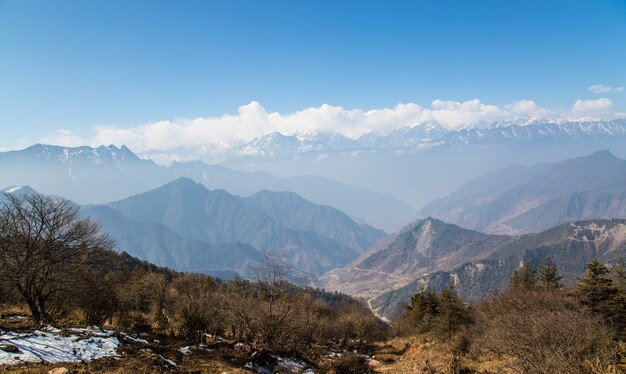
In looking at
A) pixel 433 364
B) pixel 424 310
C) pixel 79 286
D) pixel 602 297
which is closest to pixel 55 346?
pixel 79 286

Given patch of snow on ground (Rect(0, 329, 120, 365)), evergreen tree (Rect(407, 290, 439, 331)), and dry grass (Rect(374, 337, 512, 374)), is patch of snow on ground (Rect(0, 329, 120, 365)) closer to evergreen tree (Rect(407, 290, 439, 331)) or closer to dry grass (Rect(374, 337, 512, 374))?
dry grass (Rect(374, 337, 512, 374))

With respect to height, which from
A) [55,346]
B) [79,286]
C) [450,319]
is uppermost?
[79,286]

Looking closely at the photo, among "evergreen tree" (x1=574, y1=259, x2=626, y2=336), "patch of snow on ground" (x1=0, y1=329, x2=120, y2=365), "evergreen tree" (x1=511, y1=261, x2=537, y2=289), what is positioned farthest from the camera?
"evergreen tree" (x1=511, y1=261, x2=537, y2=289)

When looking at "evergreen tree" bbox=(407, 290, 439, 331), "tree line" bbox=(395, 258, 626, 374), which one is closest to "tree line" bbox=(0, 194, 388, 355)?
"tree line" bbox=(395, 258, 626, 374)

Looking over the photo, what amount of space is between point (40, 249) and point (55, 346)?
7.50m

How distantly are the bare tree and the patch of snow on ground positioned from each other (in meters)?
4.34

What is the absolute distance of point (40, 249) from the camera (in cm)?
1975

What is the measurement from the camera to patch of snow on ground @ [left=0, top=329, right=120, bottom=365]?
13.5 m

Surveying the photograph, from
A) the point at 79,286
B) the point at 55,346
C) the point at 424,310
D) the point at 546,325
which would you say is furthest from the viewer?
the point at 424,310

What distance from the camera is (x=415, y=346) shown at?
41.5m

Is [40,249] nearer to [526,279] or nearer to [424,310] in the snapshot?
[424,310]

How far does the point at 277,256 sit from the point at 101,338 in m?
15.1

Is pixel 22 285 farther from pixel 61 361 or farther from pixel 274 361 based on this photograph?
pixel 274 361

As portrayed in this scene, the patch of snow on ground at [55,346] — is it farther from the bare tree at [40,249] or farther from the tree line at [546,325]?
the tree line at [546,325]
